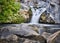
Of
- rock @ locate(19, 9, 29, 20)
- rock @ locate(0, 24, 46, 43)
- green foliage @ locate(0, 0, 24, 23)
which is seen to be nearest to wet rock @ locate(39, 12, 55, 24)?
rock @ locate(19, 9, 29, 20)

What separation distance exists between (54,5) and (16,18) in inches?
173

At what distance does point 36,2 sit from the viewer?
1891cm

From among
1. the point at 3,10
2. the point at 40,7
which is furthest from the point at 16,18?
the point at 40,7

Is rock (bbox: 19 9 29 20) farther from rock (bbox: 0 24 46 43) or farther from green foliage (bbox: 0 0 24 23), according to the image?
rock (bbox: 0 24 46 43)

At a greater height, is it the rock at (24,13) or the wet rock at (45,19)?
the rock at (24,13)

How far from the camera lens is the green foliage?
14.0 meters

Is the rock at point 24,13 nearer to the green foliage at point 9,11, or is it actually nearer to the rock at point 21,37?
the green foliage at point 9,11

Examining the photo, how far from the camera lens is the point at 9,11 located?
14.3 meters

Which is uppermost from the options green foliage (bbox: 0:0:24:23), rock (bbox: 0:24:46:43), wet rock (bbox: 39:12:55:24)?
green foliage (bbox: 0:0:24:23)

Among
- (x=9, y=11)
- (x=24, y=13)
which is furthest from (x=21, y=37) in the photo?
(x=24, y=13)

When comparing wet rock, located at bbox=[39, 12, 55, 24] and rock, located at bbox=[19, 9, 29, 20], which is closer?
rock, located at bbox=[19, 9, 29, 20]

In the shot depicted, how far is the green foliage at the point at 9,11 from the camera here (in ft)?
45.9

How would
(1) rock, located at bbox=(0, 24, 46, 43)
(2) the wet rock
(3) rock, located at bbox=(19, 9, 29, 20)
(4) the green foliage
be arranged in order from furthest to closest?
(2) the wet rock
(3) rock, located at bbox=(19, 9, 29, 20)
(4) the green foliage
(1) rock, located at bbox=(0, 24, 46, 43)

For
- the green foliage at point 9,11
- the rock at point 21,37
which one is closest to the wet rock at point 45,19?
the green foliage at point 9,11
